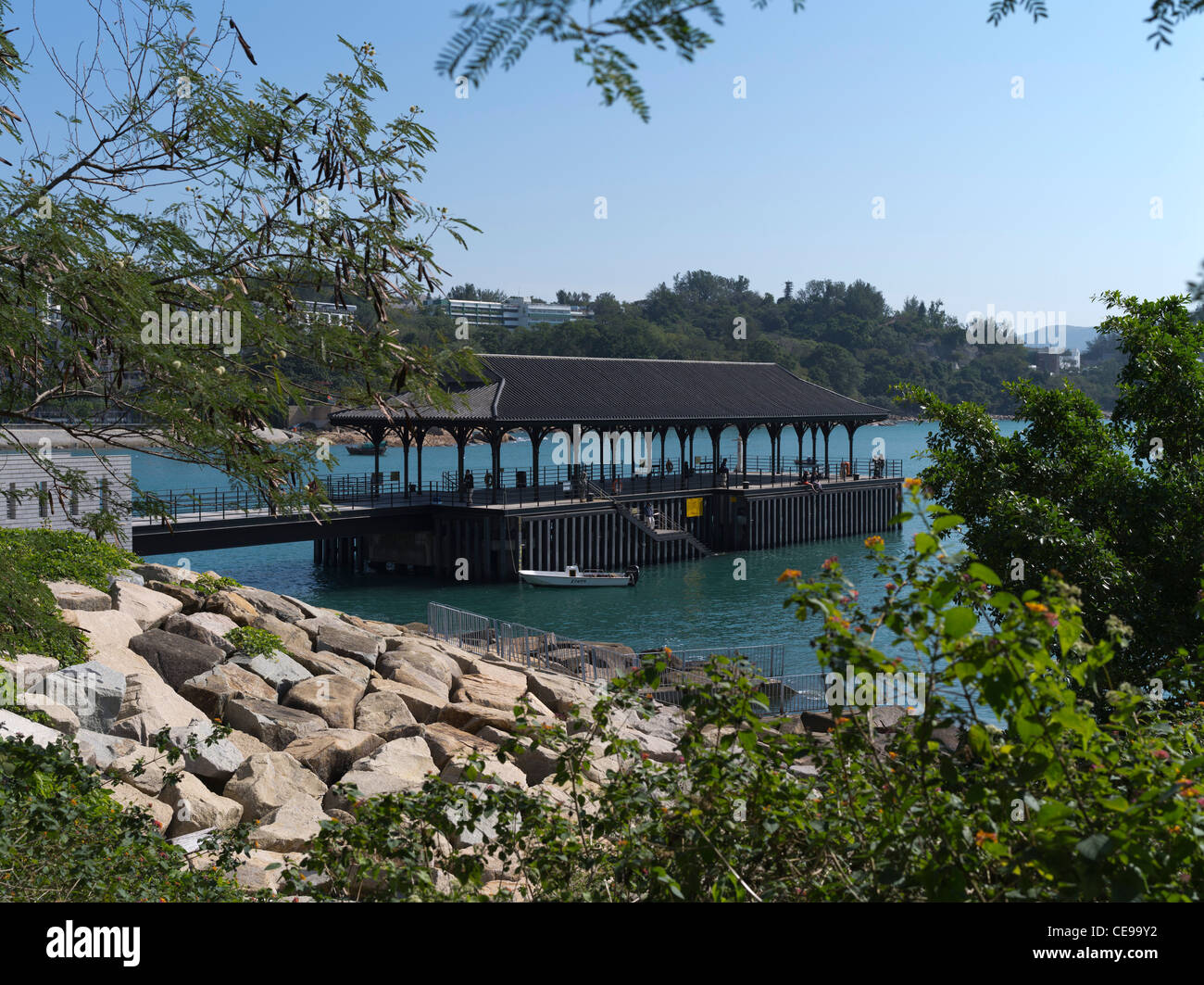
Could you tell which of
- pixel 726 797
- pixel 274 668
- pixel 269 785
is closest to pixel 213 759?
pixel 269 785

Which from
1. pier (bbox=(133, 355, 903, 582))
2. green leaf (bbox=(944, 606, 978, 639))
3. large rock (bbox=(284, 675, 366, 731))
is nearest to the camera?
green leaf (bbox=(944, 606, 978, 639))

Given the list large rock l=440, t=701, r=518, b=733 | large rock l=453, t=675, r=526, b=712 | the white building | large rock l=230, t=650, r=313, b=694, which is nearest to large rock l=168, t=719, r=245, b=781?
large rock l=230, t=650, r=313, b=694

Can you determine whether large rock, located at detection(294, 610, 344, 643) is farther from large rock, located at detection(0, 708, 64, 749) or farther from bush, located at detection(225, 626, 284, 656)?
large rock, located at detection(0, 708, 64, 749)

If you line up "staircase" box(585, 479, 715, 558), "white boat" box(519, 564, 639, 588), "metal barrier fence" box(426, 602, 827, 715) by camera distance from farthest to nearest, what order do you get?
"staircase" box(585, 479, 715, 558) → "white boat" box(519, 564, 639, 588) → "metal barrier fence" box(426, 602, 827, 715)

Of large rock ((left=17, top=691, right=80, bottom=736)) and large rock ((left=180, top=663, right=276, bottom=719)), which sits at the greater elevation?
large rock ((left=17, top=691, right=80, bottom=736))

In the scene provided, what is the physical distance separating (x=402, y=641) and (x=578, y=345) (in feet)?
305

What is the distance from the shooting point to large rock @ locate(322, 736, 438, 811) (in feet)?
31.5

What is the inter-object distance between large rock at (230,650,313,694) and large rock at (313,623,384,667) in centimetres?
188

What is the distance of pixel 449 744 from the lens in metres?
11.4

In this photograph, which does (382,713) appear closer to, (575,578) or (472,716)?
(472,716)

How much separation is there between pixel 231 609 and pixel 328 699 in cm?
323

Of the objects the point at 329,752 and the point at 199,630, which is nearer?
the point at 329,752

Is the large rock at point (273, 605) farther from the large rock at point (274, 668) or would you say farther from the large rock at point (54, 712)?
the large rock at point (54, 712)
